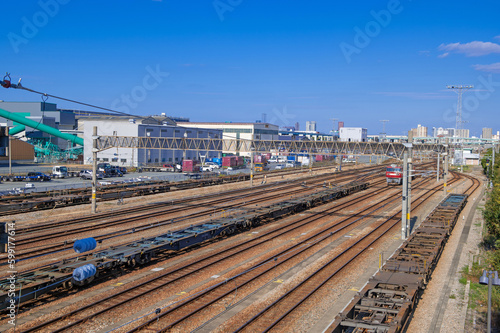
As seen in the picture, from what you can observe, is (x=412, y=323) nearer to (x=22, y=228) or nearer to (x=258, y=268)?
(x=258, y=268)

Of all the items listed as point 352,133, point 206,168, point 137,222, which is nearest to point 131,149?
point 206,168

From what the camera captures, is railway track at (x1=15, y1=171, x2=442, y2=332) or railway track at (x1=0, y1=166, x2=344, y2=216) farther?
railway track at (x1=0, y1=166, x2=344, y2=216)

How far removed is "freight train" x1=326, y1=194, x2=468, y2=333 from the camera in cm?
1010

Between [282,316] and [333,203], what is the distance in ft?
86.0

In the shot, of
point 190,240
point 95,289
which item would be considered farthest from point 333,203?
point 95,289

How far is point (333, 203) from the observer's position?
1476 inches

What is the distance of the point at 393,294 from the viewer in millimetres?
12438

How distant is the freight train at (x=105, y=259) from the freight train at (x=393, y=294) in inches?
309

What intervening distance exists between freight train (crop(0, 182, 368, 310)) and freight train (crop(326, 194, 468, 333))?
7.84m

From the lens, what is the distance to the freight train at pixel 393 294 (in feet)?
33.1

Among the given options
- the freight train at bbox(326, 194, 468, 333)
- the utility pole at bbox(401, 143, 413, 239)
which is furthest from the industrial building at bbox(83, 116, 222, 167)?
the freight train at bbox(326, 194, 468, 333)

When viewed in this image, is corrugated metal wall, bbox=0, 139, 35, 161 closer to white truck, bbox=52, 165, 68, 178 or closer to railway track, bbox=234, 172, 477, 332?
white truck, bbox=52, 165, 68, 178

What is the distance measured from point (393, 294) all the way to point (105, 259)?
965 centimetres

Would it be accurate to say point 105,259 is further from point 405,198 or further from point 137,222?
point 405,198
